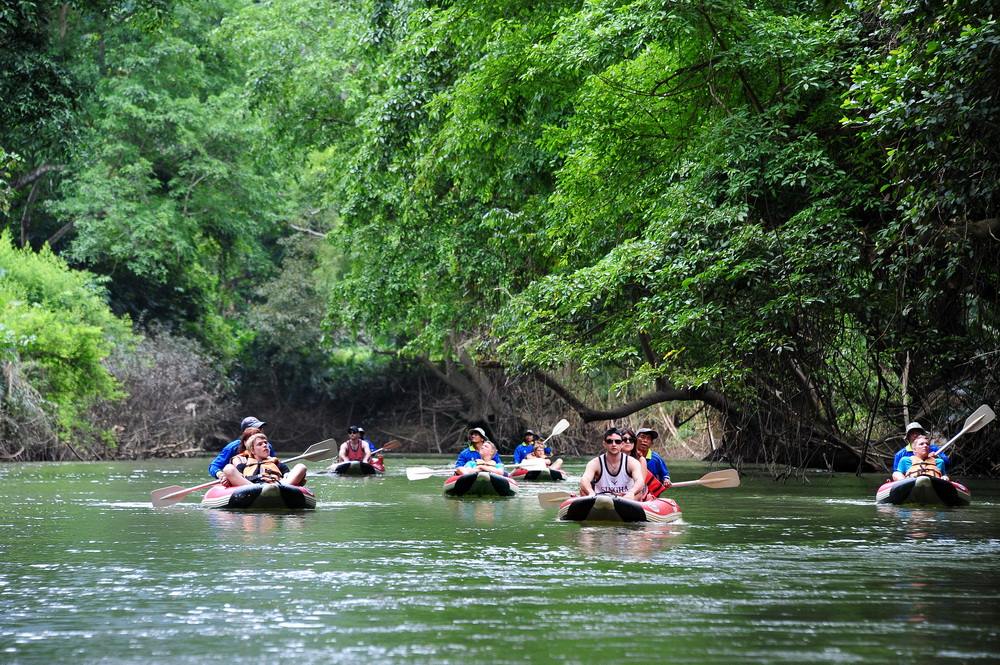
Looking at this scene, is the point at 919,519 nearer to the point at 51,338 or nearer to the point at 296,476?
the point at 296,476

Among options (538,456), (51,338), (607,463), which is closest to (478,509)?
(607,463)

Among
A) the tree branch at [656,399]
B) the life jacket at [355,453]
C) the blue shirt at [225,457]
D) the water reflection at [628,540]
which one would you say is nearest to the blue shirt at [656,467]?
the water reflection at [628,540]

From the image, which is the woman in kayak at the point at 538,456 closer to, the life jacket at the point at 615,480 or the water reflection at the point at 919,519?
the water reflection at the point at 919,519

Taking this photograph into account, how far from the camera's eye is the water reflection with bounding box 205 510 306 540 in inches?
493

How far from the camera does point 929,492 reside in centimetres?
1603

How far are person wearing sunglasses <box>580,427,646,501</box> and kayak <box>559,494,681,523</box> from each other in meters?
0.16

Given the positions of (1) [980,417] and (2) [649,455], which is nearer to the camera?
(2) [649,455]

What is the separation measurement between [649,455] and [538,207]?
8.89 m

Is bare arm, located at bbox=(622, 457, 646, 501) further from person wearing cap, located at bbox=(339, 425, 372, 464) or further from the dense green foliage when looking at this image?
the dense green foliage

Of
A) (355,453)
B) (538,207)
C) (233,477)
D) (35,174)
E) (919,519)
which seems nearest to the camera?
(919,519)

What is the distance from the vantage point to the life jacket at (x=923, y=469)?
1633 cm

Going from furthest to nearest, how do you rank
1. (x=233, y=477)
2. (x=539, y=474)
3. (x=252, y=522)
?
1. (x=539, y=474)
2. (x=233, y=477)
3. (x=252, y=522)

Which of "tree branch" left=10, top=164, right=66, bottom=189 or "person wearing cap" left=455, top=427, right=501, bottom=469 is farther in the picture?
"tree branch" left=10, top=164, right=66, bottom=189

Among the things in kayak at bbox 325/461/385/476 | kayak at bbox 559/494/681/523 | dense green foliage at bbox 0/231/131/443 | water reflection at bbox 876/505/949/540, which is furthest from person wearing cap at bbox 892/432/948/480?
dense green foliage at bbox 0/231/131/443
